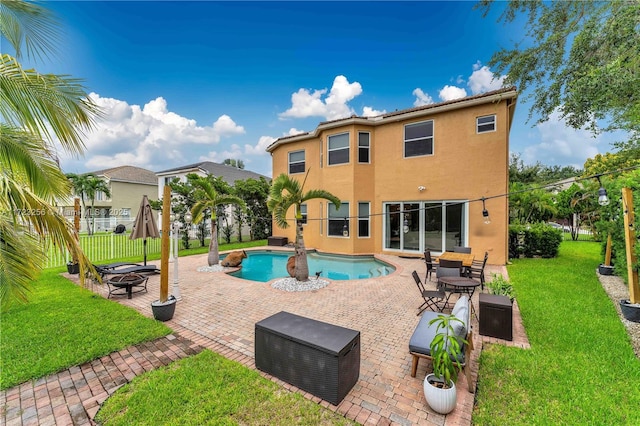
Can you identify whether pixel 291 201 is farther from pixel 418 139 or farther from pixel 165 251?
pixel 418 139

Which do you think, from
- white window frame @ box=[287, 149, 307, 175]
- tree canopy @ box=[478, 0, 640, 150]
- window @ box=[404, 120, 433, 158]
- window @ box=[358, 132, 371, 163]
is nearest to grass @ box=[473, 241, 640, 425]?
tree canopy @ box=[478, 0, 640, 150]

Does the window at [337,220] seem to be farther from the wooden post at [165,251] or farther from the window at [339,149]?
the wooden post at [165,251]

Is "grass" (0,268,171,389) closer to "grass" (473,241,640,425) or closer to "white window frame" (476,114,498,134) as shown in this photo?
"grass" (473,241,640,425)

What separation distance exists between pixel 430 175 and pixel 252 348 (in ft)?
39.0

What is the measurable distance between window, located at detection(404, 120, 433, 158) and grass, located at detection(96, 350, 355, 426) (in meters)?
12.9

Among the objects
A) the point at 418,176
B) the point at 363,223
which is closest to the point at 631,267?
the point at 418,176

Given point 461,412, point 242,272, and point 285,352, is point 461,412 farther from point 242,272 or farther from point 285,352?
point 242,272

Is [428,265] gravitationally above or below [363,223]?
below

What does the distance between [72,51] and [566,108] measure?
48.7ft

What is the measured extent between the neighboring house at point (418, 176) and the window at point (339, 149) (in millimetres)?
58

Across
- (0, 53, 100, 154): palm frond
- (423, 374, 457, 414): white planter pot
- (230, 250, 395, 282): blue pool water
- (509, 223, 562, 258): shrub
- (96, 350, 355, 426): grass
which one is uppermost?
(0, 53, 100, 154): palm frond

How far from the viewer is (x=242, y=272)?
12219mm

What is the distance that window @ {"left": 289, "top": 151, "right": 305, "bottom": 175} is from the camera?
17.9 metres

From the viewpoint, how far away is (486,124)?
12.1 meters
